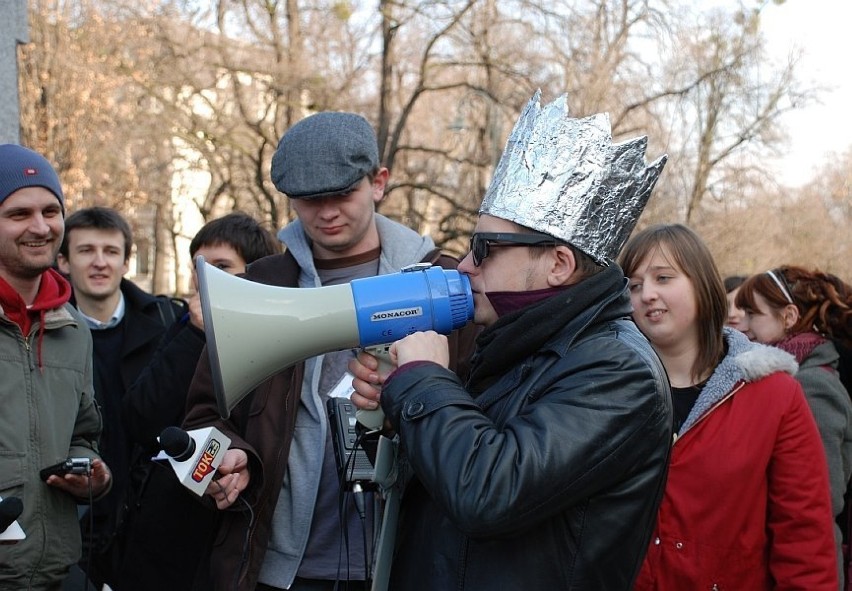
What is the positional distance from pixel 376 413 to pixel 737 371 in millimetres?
1499

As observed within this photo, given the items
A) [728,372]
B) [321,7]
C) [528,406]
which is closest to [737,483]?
[728,372]

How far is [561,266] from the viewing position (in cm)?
196

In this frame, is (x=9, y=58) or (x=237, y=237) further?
(x=9, y=58)

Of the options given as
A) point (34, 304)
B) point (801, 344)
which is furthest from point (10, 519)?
point (801, 344)

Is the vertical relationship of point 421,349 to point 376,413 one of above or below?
above

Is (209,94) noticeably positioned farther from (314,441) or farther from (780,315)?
(314,441)

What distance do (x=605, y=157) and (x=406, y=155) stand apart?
15.0m

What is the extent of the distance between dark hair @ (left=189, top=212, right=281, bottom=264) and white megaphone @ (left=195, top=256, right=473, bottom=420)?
2.13 meters

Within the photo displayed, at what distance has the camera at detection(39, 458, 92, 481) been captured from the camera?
284cm

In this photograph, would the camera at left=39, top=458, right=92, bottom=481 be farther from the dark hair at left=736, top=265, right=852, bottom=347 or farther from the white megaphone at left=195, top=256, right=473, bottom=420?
the dark hair at left=736, top=265, right=852, bottom=347

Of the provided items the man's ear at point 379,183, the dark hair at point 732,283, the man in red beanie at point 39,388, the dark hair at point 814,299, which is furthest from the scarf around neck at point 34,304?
the dark hair at point 732,283

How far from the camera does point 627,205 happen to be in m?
2.03

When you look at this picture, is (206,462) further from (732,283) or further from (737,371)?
(732,283)

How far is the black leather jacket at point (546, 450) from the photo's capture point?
5.47 ft
